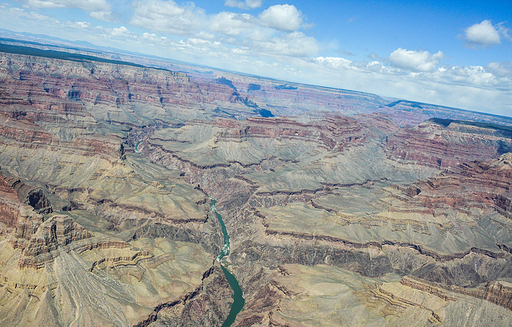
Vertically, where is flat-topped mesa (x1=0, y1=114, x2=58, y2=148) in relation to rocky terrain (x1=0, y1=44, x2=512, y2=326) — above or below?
above

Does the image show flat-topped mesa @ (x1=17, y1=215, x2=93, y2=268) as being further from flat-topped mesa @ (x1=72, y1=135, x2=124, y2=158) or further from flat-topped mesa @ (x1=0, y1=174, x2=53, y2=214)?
flat-topped mesa @ (x1=72, y1=135, x2=124, y2=158)

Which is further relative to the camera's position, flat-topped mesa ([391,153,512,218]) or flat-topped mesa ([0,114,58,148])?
flat-topped mesa ([391,153,512,218])

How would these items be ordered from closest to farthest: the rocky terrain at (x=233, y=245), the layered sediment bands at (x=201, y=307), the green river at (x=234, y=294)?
1. the rocky terrain at (x=233, y=245)
2. the layered sediment bands at (x=201, y=307)
3. the green river at (x=234, y=294)

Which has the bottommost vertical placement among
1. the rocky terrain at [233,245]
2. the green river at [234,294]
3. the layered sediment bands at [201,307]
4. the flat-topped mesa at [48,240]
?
the green river at [234,294]

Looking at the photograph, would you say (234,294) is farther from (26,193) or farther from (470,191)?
(470,191)

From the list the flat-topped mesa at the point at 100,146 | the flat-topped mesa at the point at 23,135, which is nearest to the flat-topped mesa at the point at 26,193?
the flat-topped mesa at the point at 100,146

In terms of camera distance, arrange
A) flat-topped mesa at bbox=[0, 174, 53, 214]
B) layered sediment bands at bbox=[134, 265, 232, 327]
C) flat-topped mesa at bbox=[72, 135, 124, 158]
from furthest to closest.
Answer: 1. flat-topped mesa at bbox=[72, 135, 124, 158]
2. flat-topped mesa at bbox=[0, 174, 53, 214]
3. layered sediment bands at bbox=[134, 265, 232, 327]

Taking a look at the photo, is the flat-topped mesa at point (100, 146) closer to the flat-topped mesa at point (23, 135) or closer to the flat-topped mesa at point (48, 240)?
the flat-topped mesa at point (23, 135)

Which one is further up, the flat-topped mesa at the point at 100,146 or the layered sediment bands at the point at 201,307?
the flat-topped mesa at the point at 100,146

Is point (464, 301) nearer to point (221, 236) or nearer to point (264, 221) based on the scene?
point (264, 221)

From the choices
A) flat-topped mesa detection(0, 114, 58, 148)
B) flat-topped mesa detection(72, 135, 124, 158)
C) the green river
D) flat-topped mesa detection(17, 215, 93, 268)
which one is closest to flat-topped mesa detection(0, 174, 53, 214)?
flat-topped mesa detection(17, 215, 93, 268)

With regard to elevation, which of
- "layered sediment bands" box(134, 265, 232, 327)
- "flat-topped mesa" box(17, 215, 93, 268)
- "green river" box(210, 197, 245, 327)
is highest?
"flat-topped mesa" box(17, 215, 93, 268)

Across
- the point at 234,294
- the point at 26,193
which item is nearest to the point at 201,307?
the point at 234,294
